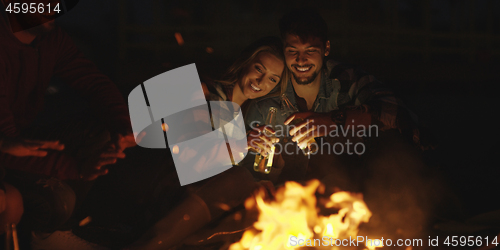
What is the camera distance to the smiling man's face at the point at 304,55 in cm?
231

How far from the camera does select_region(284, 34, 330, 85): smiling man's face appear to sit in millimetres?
2314

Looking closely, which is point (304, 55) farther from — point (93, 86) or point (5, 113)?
point (5, 113)

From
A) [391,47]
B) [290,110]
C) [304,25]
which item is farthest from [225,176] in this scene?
[391,47]

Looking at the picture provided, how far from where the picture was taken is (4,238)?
6.61 feet

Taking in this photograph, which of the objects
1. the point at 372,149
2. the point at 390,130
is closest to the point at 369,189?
the point at 372,149

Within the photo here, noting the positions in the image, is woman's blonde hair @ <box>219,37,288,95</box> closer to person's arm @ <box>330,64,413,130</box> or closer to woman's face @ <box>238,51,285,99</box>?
woman's face @ <box>238,51,285,99</box>

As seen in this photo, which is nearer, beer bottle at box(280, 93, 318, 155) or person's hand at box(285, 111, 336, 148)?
person's hand at box(285, 111, 336, 148)

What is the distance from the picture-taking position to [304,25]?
91.8 inches

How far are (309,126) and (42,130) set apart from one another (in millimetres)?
1706

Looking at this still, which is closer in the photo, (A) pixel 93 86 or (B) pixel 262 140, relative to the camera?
(A) pixel 93 86

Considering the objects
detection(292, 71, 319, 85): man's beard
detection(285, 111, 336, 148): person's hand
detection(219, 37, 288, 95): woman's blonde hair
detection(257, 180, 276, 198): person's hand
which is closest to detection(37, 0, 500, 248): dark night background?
detection(219, 37, 288, 95): woman's blonde hair

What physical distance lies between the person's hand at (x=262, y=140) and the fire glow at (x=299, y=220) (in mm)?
310

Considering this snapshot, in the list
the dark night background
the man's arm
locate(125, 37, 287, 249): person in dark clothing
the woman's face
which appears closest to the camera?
locate(125, 37, 287, 249): person in dark clothing

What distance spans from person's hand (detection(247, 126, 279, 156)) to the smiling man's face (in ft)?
1.51
